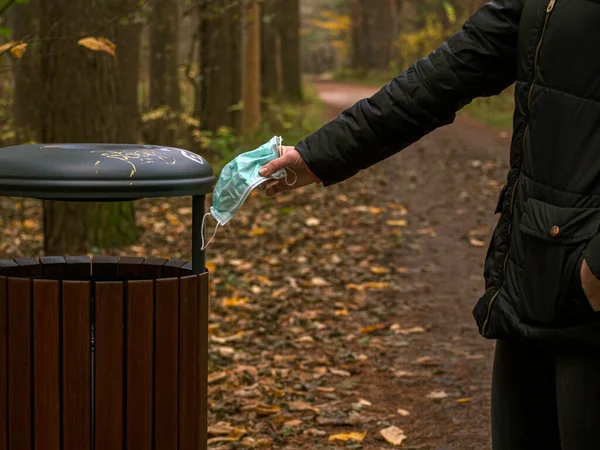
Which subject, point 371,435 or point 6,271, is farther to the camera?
point 371,435

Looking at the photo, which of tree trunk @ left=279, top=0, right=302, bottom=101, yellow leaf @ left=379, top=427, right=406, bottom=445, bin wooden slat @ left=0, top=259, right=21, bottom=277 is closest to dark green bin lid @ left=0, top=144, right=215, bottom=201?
bin wooden slat @ left=0, top=259, right=21, bottom=277

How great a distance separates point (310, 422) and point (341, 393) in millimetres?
482

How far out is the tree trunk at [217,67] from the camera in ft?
43.9

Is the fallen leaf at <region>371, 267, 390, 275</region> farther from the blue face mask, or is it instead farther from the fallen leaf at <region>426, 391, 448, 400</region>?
the blue face mask

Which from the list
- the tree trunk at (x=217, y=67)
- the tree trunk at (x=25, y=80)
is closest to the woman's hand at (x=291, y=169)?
the tree trunk at (x=25, y=80)

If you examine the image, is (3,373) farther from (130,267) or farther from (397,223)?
(397,223)

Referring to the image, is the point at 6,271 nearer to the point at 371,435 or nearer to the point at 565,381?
the point at 565,381

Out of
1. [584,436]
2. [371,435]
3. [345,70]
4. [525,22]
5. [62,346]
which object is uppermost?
[345,70]

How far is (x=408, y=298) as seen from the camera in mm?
7059

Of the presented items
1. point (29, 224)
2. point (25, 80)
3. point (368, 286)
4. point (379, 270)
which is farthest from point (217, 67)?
point (368, 286)

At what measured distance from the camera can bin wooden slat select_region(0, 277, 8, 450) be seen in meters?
2.53

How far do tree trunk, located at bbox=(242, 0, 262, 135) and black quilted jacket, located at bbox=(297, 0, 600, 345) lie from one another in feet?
36.2

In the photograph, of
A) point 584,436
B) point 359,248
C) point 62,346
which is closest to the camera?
point 584,436

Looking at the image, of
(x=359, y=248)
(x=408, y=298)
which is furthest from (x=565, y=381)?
(x=359, y=248)
